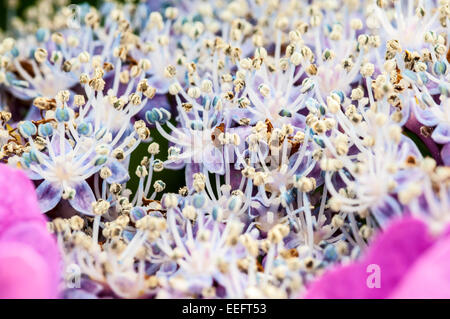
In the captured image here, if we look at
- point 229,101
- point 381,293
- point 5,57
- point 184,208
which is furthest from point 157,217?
point 5,57

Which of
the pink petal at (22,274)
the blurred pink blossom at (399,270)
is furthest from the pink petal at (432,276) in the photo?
the pink petal at (22,274)

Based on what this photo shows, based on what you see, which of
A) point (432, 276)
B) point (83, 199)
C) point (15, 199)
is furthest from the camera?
point (83, 199)

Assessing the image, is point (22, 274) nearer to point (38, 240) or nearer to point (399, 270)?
point (38, 240)

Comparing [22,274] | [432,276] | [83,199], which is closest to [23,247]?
[22,274]

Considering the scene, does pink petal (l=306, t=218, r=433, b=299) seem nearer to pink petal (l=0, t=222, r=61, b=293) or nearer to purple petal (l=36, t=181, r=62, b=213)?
pink petal (l=0, t=222, r=61, b=293)

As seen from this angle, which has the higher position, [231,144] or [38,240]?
[231,144]

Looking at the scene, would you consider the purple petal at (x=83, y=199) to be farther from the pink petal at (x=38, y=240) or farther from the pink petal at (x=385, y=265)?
the pink petal at (x=385, y=265)

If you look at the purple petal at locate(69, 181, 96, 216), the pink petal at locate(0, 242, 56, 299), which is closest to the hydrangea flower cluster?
the purple petal at locate(69, 181, 96, 216)
